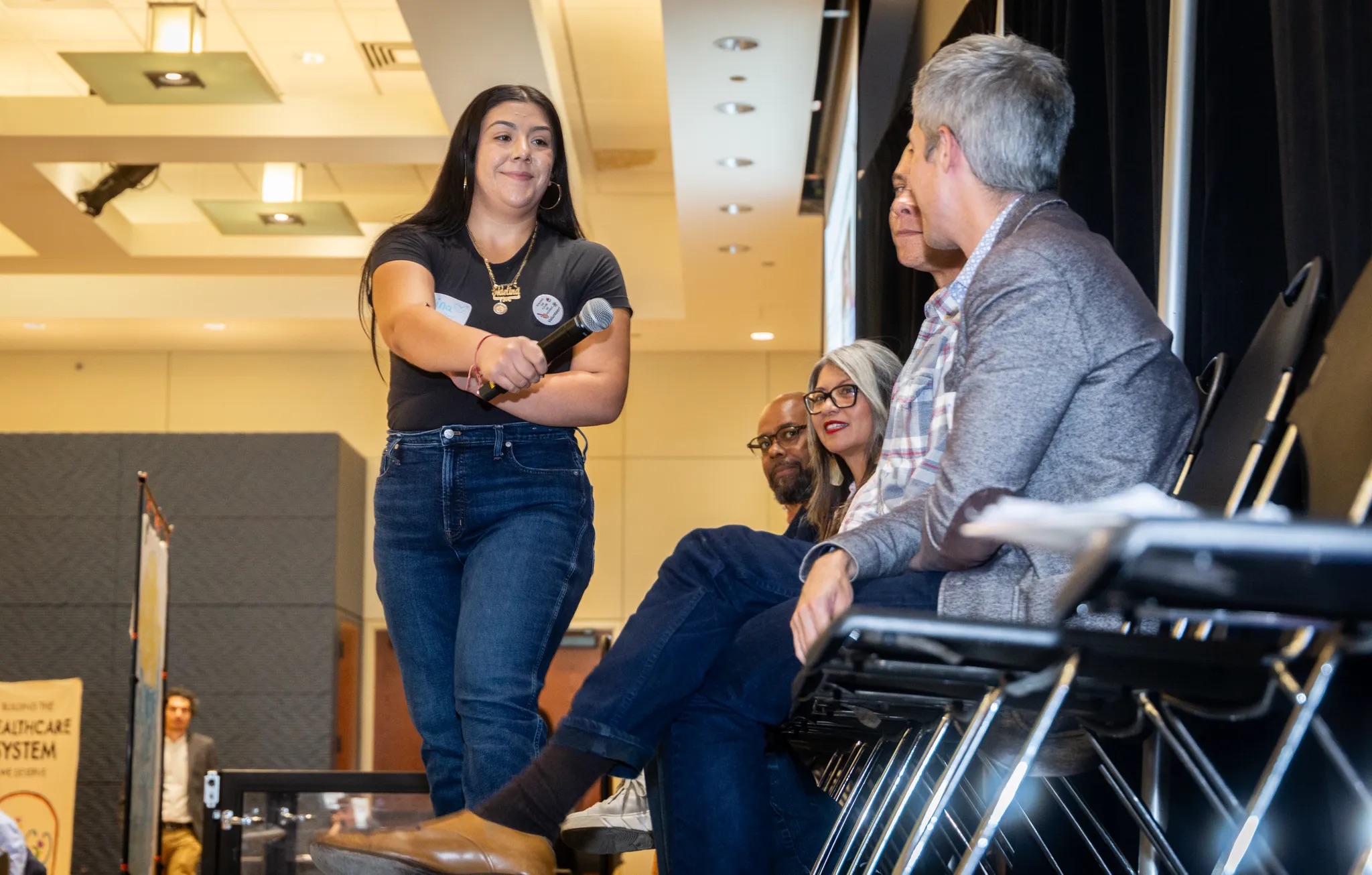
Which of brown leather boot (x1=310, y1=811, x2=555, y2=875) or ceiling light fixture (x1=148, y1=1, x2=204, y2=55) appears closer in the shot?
brown leather boot (x1=310, y1=811, x2=555, y2=875)

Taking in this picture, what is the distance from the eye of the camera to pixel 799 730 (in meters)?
1.84

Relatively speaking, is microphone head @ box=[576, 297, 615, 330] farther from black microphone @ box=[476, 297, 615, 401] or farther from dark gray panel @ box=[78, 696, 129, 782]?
dark gray panel @ box=[78, 696, 129, 782]

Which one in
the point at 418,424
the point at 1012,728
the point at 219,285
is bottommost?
the point at 1012,728

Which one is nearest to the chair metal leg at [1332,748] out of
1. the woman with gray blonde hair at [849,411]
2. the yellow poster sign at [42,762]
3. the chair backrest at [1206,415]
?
the chair backrest at [1206,415]

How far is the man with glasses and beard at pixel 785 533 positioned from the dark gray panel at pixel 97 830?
5.96 m

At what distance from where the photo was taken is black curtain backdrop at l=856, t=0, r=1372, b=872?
145 cm

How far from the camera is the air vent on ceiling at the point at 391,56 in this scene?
624 cm

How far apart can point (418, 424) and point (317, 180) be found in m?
6.33

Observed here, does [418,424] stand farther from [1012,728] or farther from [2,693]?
[2,693]

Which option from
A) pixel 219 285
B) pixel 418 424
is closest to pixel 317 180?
pixel 219 285

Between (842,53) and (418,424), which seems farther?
(842,53)

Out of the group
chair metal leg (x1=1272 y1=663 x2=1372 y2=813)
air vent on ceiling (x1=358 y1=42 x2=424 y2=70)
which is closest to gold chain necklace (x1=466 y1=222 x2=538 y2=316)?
chair metal leg (x1=1272 y1=663 x2=1372 y2=813)

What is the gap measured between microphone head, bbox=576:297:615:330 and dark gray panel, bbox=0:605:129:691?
7651mm

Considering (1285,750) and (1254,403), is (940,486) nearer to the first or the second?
(1254,403)
